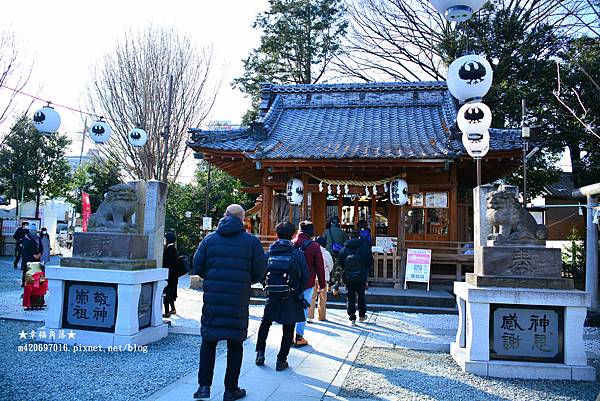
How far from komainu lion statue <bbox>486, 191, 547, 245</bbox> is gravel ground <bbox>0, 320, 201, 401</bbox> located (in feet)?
13.4

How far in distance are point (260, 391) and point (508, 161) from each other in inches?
405

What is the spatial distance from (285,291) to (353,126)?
1056 cm

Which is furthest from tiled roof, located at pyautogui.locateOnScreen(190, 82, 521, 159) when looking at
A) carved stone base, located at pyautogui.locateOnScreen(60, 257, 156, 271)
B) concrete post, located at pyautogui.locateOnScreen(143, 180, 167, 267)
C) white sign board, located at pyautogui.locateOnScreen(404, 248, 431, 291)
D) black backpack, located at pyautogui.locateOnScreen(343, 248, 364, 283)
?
carved stone base, located at pyautogui.locateOnScreen(60, 257, 156, 271)

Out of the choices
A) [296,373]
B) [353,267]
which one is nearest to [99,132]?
[353,267]

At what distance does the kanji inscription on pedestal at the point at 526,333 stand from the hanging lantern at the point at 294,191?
24.7ft

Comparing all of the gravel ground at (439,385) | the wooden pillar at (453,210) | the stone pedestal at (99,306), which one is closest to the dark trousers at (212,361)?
the gravel ground at (439,385)

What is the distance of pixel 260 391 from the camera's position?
4480 millimetres

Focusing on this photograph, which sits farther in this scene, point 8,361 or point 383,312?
point 383,312

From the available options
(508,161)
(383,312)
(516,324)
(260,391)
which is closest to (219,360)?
(260,391)

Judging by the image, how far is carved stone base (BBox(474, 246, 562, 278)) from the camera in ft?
18.2

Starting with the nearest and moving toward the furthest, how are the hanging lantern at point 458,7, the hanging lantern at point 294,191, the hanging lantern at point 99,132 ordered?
the hanging lantern at point 458,7
the hanging lantern at point 294,191
the hanging lantern at point 99,132

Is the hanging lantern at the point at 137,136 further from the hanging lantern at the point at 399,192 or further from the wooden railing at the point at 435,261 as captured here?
the wooden railing at the point at 435,261

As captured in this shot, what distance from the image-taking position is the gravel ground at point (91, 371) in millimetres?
4391

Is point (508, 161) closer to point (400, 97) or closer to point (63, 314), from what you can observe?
point (400, 97)
